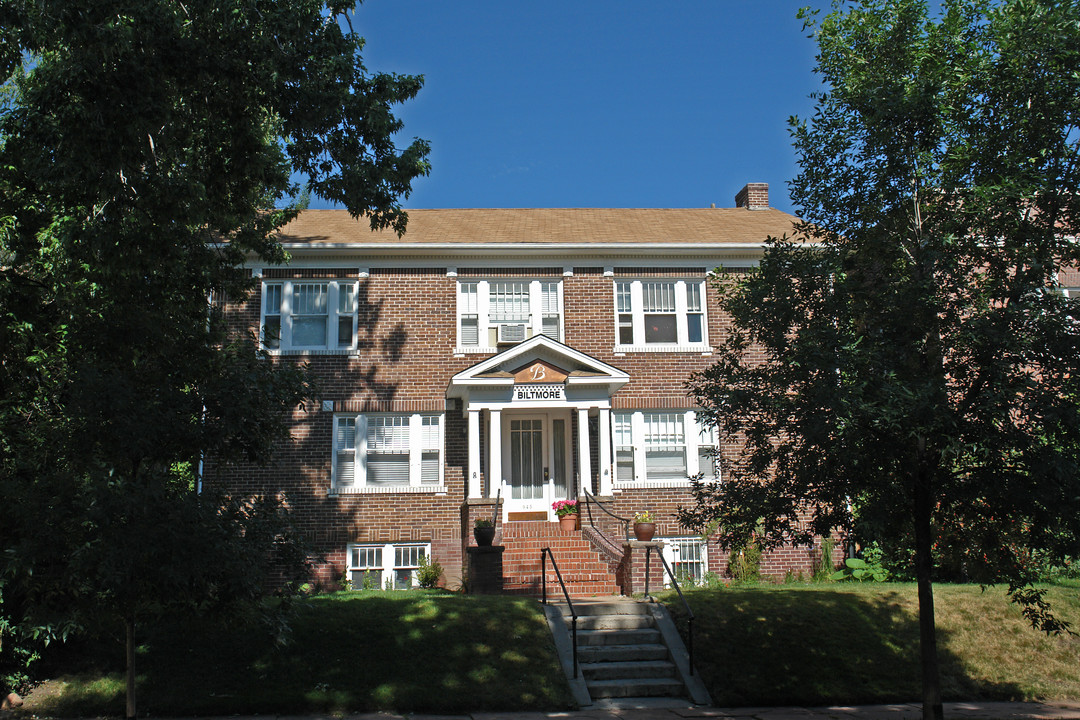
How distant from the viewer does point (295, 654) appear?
11.3 m

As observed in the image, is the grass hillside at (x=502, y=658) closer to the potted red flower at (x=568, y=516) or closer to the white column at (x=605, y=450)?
the potted red flower at (x=568, y=516)

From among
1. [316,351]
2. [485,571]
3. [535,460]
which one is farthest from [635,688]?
[316,351]

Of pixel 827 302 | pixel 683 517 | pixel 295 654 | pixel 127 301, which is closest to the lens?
pixel 127 301

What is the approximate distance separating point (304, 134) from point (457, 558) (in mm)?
11000

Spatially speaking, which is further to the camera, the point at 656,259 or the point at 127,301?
the point at 656,259

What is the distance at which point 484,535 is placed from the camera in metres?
15.0

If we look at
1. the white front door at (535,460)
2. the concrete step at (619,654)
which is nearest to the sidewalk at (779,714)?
the concrete step at (619,654)

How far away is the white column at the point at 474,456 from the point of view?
17.6 metres

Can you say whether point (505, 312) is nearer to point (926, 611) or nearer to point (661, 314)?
point (661, 314)

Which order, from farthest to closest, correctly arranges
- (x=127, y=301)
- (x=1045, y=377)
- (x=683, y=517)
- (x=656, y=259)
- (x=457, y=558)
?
1. (x=656, y=259)
2. (x=457, y=558)
3. (x=683, y=517)
4. (x=127, y=301)
5. (x=1045, y=377)

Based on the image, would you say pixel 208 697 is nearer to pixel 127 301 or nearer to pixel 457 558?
pixel 127 301

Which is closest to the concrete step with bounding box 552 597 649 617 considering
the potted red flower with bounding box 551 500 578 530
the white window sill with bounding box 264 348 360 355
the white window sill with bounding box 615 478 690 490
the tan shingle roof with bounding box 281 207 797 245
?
the potted red flower with bounding box 551 500 578 530

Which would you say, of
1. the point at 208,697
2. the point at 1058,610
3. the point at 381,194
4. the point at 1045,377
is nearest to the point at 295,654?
the point at 208,697

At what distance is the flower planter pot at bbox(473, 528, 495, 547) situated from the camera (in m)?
15.0
